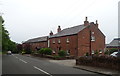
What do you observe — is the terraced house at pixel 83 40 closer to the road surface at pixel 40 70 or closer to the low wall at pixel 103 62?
the low wall at pixel 103 62

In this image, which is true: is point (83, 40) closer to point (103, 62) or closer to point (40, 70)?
point (103, 62)

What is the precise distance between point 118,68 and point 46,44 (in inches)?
2104

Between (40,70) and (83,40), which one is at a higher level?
(83,40)

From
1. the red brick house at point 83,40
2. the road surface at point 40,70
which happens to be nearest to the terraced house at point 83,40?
the red brick house at point 83,40

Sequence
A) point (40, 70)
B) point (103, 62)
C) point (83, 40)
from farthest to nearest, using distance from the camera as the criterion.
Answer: point (83, 40), point (103, 62), point (40, 70)

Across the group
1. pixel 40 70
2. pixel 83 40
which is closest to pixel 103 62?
pixel 40 70

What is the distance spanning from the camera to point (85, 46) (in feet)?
160

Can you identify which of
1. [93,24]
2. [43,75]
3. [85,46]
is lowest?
[43,75]

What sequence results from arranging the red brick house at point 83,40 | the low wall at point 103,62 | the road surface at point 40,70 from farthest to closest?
the red brick house at point 83,40 → the low wall at point 103,62 → the road surface at point 40,70

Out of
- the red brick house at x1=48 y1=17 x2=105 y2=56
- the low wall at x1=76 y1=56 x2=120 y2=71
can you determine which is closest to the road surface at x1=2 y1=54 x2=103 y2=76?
the low wall at x1=76 y1=56 x2=120 y2=71

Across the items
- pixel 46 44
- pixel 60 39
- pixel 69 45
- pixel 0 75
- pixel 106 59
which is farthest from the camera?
pixel 46 44

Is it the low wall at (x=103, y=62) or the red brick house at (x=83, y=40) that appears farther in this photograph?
the red brick house at (x=83, y=40)

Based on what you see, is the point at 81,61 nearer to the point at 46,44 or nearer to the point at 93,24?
the point at 93,24

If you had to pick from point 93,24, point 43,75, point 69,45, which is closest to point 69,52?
point 69,45
